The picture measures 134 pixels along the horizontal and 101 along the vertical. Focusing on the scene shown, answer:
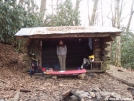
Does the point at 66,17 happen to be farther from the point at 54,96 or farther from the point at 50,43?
the point at 54,96

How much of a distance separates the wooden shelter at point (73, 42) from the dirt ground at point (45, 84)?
0.99 m

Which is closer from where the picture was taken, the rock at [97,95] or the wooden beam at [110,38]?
the rock at [97,95]

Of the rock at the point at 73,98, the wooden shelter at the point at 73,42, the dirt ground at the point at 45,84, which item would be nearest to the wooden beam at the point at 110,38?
the wooden shelter at the point at 73,42

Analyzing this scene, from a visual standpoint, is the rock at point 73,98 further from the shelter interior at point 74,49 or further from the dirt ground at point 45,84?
the shelter interior at point 74,49

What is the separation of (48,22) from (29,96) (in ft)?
33.9

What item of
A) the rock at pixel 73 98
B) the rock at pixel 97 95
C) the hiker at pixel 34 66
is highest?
the hiker at pixel 34 66

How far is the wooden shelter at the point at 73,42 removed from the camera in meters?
8.81

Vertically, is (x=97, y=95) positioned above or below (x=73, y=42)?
below

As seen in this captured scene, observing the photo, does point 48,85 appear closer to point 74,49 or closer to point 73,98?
point 73,98

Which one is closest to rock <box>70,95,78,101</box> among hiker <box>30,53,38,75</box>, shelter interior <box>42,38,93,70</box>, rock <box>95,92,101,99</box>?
rock <box>95,92,101,99</box>

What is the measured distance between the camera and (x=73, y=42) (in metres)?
12.5

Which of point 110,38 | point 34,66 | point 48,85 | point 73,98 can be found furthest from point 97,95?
point 34,66

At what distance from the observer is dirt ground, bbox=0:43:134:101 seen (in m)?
6.48

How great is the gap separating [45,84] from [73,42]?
504cm
